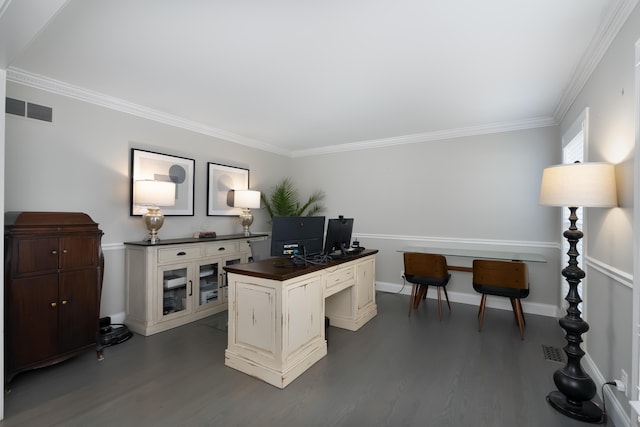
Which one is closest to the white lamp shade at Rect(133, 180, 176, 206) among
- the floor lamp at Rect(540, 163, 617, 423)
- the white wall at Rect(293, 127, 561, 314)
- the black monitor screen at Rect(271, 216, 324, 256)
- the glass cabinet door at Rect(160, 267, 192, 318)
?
the glass cabinet door at Rect(160, 267, 192, 318)

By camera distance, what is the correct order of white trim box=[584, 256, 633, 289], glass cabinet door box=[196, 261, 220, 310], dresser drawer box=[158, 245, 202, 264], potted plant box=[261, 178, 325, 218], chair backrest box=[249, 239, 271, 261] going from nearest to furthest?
white trim box=[584, 256, 633, 289]
dresser drawer box=[158, 245, 202, 264]
chair backrest box=[249, 239, 271, 261]
glass cabinet door box=[196, 261, 220, 310]
potted plant box=[261, 178, 325, 218]

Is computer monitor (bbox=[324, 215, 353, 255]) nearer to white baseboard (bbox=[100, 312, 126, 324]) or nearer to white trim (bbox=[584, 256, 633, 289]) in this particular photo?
white trim (bbox=[584, 256, 633, 289])

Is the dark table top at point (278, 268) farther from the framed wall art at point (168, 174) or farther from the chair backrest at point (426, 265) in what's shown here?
the framed wall art at point (168, 174)

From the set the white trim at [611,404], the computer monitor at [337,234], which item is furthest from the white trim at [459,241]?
the white trim at [611,404]

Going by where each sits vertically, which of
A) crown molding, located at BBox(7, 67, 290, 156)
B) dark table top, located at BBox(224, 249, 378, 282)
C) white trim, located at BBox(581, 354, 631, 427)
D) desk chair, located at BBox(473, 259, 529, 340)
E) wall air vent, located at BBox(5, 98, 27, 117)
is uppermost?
crown molding, located at BBox(7, 67, 290, 156)

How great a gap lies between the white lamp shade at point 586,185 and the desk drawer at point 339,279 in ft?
6.10

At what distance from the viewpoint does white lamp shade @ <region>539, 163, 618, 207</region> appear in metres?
1.83

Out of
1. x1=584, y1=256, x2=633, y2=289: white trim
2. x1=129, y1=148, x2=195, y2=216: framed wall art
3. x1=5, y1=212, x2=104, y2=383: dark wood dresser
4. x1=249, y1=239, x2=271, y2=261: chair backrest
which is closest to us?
x1=584, y1=256, x2=633, y2=289: white trim

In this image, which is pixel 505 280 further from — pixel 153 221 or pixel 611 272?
pixel 153 221

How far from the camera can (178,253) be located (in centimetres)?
346

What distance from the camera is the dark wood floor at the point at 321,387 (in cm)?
190

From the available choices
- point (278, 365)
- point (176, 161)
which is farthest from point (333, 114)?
point (278, 365)

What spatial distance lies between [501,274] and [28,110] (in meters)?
5.07

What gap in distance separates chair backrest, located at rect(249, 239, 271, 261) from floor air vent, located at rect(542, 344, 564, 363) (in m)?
3.08
